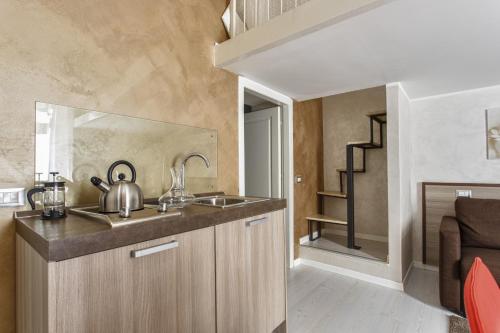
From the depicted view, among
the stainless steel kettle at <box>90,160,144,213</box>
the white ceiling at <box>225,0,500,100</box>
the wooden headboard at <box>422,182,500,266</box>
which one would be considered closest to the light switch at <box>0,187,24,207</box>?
the stainless steel kettle at <box>90,160,144,213</box>

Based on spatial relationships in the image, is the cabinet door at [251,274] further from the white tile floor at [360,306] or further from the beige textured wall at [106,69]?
the beige textured wall at [106,69]

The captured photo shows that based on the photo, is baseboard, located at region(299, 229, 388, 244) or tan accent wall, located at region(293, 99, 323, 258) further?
baseboard, located at region(299, 229, 388, 244)

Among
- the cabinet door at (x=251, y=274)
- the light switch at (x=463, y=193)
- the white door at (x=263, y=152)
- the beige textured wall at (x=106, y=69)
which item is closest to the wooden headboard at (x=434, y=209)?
the light switch at (x=463, y=193)

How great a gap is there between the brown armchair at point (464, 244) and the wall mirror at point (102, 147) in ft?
7.04

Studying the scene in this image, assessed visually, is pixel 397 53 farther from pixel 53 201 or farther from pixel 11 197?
pixel 11 197

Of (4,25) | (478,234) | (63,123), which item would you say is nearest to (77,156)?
(63,123)

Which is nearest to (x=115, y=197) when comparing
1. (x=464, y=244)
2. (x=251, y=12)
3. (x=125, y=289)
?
(x=125, y=289)

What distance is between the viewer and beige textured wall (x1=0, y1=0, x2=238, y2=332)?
120 centimetres

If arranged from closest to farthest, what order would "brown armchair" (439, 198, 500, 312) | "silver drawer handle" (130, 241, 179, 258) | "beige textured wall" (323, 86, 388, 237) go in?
"silver drawer handle" (130, 241, 179, 258) < "brown armchair" (439, 198, 500, 312) < "beige textured wall" (323, 86, 388, 237)

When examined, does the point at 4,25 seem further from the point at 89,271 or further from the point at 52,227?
the point at 89,271

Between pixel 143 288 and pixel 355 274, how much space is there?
2548 millimetres

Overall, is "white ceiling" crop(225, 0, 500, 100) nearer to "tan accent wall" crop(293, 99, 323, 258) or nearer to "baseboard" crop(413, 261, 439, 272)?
"tan accent wall" crop(293, 99, 323, 258)

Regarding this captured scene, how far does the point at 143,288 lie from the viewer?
39.9 inches

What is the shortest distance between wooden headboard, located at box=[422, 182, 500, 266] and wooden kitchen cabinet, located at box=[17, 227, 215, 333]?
2934mm
